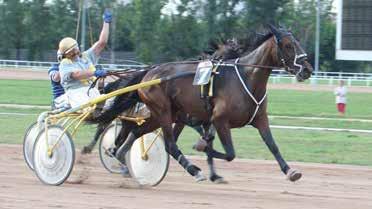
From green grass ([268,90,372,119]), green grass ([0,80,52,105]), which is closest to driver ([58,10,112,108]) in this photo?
green grass ([268,90,372,119])

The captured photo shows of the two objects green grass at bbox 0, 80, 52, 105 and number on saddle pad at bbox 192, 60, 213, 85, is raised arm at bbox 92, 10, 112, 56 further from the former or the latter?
green grass at bbox 0, 80, 52, 105

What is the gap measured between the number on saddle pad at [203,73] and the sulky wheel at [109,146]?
1.70 metres

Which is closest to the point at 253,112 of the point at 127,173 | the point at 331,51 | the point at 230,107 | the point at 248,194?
the point at 230,107

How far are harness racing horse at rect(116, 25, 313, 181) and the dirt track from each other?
1.21 ft

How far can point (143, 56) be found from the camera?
55656 millimetres

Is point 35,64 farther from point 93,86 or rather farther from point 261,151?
point 93,86

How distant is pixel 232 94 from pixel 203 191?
1.06 meters

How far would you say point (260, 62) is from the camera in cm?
906

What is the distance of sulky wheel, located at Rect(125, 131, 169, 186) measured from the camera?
9.43m

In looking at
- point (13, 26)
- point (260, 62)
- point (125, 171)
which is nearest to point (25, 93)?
point (125, 171)

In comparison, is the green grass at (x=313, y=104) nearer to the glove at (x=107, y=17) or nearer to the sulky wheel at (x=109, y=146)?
the sulky wheel at (x=109, y=146)

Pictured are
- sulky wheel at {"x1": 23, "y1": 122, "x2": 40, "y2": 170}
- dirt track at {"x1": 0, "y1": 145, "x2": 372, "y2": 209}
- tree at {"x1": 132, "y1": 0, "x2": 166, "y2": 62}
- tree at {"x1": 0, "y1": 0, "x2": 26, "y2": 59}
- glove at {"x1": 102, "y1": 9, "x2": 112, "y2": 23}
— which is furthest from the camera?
tree at {"x1": 0, "y1": 0, "x2": 26, "y2": 59}

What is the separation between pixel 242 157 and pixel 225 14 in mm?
46946

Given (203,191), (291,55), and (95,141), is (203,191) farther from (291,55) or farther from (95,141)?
(95,141)
